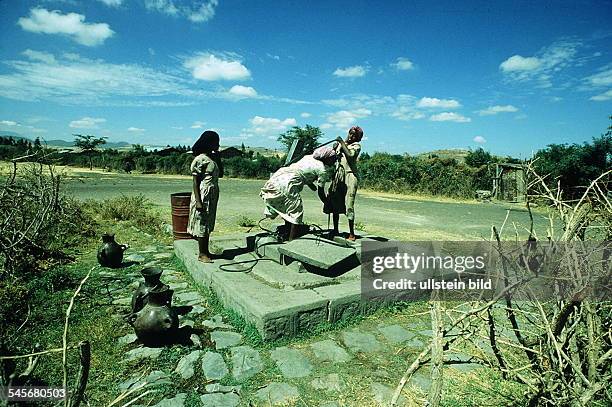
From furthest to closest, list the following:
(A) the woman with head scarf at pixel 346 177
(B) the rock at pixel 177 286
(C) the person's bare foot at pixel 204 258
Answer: (A) the woman with head scarf at pixel 346 177
(C) the person's bare foot at pixel 204 258
(B) the rock at pixel 177 286

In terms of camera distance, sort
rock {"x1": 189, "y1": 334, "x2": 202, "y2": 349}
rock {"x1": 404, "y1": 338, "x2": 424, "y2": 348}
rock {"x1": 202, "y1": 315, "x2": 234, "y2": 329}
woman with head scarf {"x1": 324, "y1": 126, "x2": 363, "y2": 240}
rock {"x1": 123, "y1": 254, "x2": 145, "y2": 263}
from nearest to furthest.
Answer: rock {"x1": 189, "y1": 334, "x2": 202, "y2": 349} < rock {"x1": 404, "y1": 338, "x2": 424, "y2": 348} < rock {"x1": 202, "y1": 315, "x2": 234, "y2": 329} < woman with head scarf {"x1": 324, "y1": 126, "x2": 363, "y2": 240} < rock {"x1": 123, "y1": 254, "x2": 145, "y2": 263}

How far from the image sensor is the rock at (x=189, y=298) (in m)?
4.68

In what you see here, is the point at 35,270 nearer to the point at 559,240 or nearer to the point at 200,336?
the point at 200,336

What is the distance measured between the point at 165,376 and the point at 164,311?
0.67m

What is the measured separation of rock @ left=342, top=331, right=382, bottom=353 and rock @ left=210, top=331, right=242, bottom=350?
112 cm

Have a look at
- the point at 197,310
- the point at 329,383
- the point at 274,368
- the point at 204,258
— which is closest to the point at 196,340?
the point at 197,310

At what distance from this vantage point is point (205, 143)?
17.0 feet

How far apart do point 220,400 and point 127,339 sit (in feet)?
4.87

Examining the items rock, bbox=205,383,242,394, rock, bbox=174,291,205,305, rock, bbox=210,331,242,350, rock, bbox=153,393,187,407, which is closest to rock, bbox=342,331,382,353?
rock, bbox=210,331,242,350

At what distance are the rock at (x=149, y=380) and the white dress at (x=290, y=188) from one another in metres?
2.84

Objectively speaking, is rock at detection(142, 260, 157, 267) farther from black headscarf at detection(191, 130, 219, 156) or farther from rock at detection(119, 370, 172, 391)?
rock at detection(119, 370, 172, 391)

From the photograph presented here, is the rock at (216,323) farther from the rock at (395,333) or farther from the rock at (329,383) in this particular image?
the rock at (395,333)

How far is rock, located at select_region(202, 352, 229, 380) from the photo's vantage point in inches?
121

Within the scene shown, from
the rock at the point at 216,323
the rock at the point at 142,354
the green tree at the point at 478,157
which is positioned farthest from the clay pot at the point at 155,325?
the green tree at the point at 478,157
